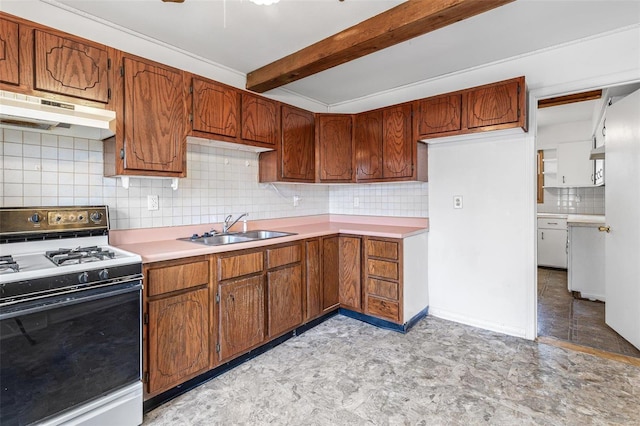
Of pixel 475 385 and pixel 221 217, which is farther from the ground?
pixel 221 217

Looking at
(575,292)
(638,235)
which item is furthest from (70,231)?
(575,292)

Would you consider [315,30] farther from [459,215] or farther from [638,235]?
[638,235]

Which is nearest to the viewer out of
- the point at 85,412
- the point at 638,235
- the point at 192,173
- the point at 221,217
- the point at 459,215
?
the point at 85,412

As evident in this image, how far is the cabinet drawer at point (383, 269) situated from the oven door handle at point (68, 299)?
6.60ft

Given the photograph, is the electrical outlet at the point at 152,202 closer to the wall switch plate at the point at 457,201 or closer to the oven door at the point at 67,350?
the oven door at the point at 67,350

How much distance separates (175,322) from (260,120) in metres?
1.78

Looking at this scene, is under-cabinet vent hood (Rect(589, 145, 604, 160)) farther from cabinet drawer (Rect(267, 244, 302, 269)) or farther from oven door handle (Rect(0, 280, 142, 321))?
oven door handle (Rect(0, 280, 142, 321))

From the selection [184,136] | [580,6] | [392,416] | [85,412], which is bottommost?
[392,416]

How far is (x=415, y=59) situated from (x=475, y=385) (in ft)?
8.75

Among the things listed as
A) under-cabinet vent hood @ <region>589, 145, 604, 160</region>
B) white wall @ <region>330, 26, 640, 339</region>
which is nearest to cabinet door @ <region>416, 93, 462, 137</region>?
white wall @ <region>330, 26, 640, 339</region>

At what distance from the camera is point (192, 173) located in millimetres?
2670

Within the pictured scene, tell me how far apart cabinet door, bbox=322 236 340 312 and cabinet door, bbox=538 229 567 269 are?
13.4 feet

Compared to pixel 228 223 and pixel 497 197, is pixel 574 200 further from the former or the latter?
pixel 228 223

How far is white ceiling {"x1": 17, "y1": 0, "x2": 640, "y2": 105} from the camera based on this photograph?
6.73ft
